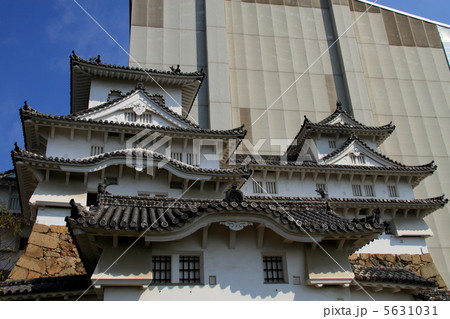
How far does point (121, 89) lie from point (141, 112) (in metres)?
4.08

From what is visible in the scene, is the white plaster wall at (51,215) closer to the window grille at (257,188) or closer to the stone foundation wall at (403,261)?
the window grille at (257,188)

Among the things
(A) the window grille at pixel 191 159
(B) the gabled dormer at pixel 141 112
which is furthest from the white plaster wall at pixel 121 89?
(A) the window grille at pixel 191 159

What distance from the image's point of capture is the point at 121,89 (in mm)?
29828

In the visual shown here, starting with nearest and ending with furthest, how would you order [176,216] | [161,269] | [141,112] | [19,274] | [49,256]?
[161,269]
[176,216]
[19,274]
[49,256]
[141,112]

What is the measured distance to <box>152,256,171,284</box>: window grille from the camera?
11.4 metres

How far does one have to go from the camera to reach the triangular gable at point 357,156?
103 feet

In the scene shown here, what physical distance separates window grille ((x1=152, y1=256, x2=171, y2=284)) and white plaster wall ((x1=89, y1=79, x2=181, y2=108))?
19.4 metres

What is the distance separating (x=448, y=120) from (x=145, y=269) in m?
43.4

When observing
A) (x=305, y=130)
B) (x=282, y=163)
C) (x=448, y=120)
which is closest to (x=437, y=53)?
(x=448, y=120)

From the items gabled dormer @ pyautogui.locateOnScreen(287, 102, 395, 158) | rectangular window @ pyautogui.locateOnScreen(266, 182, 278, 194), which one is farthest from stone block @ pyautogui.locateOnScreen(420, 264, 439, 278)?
gabled dormer @ pyautogui.locateOnScreen(287, 102, 395, 158)

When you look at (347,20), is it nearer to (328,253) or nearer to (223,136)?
(223,136)

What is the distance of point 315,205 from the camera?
1465cm

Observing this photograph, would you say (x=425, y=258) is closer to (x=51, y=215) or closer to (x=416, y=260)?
(x=416, y=260)

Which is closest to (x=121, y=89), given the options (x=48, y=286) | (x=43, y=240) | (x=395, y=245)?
(x=43, y=240)
